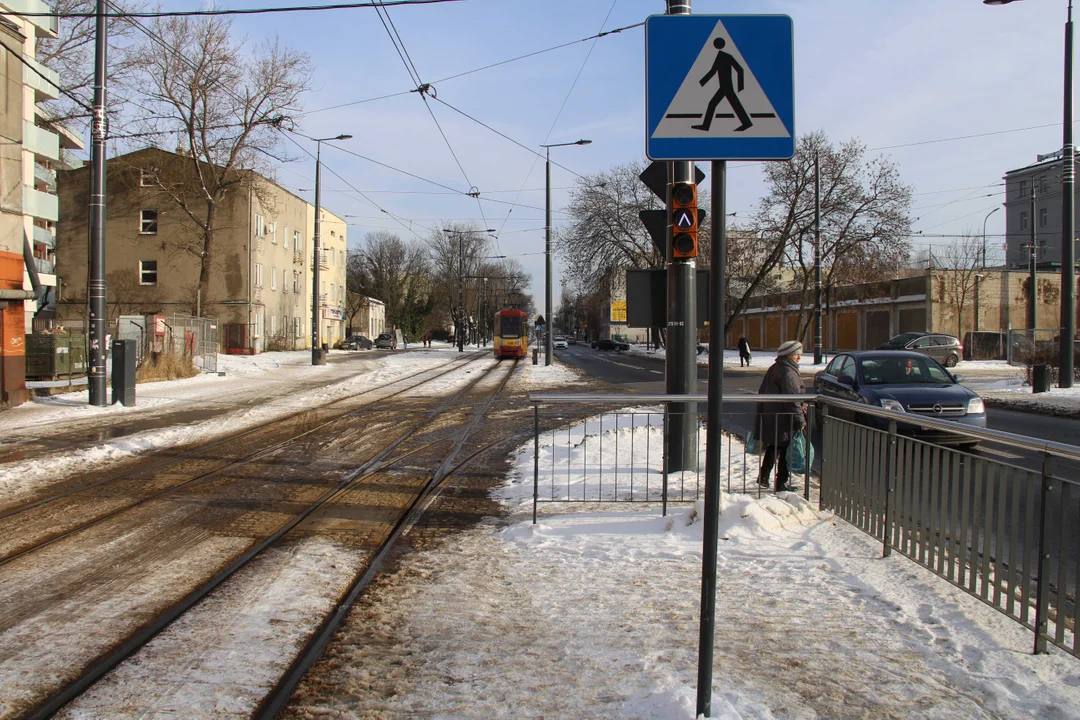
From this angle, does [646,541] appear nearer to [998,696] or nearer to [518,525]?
[518,525]

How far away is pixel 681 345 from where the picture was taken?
301 inches

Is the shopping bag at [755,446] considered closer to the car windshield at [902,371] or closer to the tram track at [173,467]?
the car windshield at [902,371]

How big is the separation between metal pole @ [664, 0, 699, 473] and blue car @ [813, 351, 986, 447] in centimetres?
289

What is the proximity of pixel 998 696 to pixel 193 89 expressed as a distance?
37.5m

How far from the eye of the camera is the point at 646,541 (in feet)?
18.1

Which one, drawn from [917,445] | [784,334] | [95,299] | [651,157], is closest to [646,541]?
[917,445]

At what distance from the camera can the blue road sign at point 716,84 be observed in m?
2.95

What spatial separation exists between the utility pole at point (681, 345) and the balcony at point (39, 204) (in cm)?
1719

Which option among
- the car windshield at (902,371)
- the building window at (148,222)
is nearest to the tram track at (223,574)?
the car windshield at (902,371)

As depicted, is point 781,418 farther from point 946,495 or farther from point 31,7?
point 31,7

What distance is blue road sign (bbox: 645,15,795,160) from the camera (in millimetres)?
2951

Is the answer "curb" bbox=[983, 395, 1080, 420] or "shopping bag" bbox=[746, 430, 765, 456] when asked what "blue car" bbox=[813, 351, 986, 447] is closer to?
"shopping bag" bbox=[746, 430, 765, 456]

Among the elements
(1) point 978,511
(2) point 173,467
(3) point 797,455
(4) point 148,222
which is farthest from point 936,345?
(4) point 148,222

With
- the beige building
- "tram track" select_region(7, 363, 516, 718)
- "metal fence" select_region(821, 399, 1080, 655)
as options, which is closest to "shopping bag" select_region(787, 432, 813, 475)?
"metal fence" select_region(821, 399, 1080, 655)
